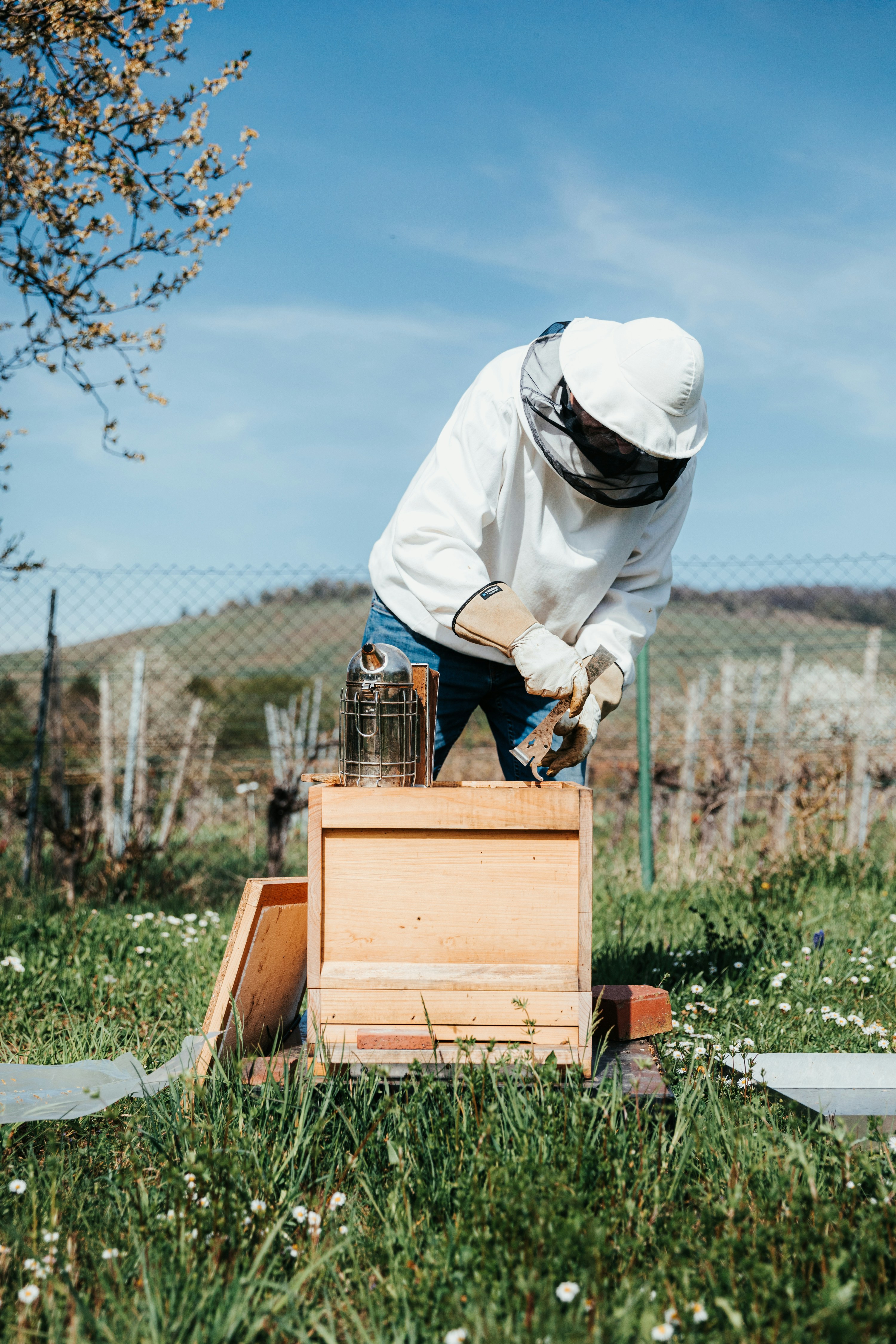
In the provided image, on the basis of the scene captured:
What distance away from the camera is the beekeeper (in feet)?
8.65

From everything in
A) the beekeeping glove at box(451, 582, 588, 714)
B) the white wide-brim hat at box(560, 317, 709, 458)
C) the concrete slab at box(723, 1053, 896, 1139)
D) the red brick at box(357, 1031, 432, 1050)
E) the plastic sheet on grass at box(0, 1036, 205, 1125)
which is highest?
the white wide-brim hat at box(560, 317, 709, 458)

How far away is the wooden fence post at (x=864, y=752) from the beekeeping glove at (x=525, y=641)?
6.44 meters

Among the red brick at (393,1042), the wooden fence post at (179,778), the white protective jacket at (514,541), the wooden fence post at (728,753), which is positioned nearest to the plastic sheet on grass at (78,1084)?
the red brick at (393,1042)

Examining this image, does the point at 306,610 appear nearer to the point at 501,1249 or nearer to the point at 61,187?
the point at 61,187

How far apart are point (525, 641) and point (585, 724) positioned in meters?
0.34

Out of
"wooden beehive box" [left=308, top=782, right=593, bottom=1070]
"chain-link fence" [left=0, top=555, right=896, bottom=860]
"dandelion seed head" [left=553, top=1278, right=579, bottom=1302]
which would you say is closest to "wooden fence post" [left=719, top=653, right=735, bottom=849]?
"chain-link fence" [left=0, top=555, right=896, bottom=860]

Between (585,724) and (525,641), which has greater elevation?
(525,641)

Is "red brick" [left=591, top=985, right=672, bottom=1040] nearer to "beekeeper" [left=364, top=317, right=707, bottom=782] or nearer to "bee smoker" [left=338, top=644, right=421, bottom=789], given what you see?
"beekeeper" [left=364, top=317, right=707, bottom=782]

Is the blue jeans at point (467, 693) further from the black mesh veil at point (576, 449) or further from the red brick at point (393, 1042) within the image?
the red brick at point (393, 1042)

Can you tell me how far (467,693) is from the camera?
3.28m

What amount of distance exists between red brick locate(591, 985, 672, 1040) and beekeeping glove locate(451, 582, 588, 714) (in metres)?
0.81

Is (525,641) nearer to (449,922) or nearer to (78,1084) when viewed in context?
(449,922)

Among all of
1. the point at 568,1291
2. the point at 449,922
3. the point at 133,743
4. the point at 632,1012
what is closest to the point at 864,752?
the point at 133,743

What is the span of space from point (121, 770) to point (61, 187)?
38.1 ft
